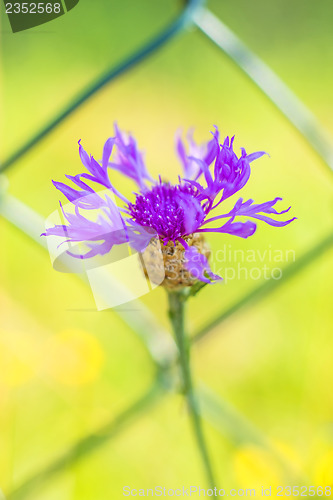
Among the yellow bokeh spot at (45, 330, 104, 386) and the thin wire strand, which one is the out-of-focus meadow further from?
the thin wire strand

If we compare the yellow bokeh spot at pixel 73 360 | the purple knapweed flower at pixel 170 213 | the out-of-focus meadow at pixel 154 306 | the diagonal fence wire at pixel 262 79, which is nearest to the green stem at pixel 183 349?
the purple knapweed flower at pixel 170 213

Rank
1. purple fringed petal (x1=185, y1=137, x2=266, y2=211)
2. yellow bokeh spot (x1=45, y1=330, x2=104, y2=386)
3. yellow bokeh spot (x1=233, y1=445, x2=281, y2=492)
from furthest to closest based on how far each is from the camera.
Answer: yellow bokeh spot (x1=45, y1=330, x2=104, y2=386), yellow bokeh spot (x1=233, y1=445, x2=281, y2=492), purple fringed petal (x1=185, y1=137, x2=266, y2=211)

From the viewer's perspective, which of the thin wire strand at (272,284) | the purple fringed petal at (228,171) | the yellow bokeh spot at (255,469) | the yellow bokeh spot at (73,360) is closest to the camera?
the purple fringed petal at (228,171)

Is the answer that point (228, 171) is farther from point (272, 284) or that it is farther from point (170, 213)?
point (272, 284)

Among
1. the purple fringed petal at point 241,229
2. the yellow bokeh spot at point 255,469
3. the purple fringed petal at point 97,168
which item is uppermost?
the purple fringed petal at point 97,168

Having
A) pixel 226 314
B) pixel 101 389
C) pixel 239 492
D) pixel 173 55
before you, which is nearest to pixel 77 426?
pixel 101 389

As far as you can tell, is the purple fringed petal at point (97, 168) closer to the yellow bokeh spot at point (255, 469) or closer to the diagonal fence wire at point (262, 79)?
the diagonal fence wire at point (262, 79)

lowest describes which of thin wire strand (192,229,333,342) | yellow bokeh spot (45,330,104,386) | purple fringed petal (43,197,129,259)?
thin wire strand (192,229,333,342)

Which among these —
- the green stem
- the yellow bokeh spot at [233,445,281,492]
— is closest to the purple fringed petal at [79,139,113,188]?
the green stem
